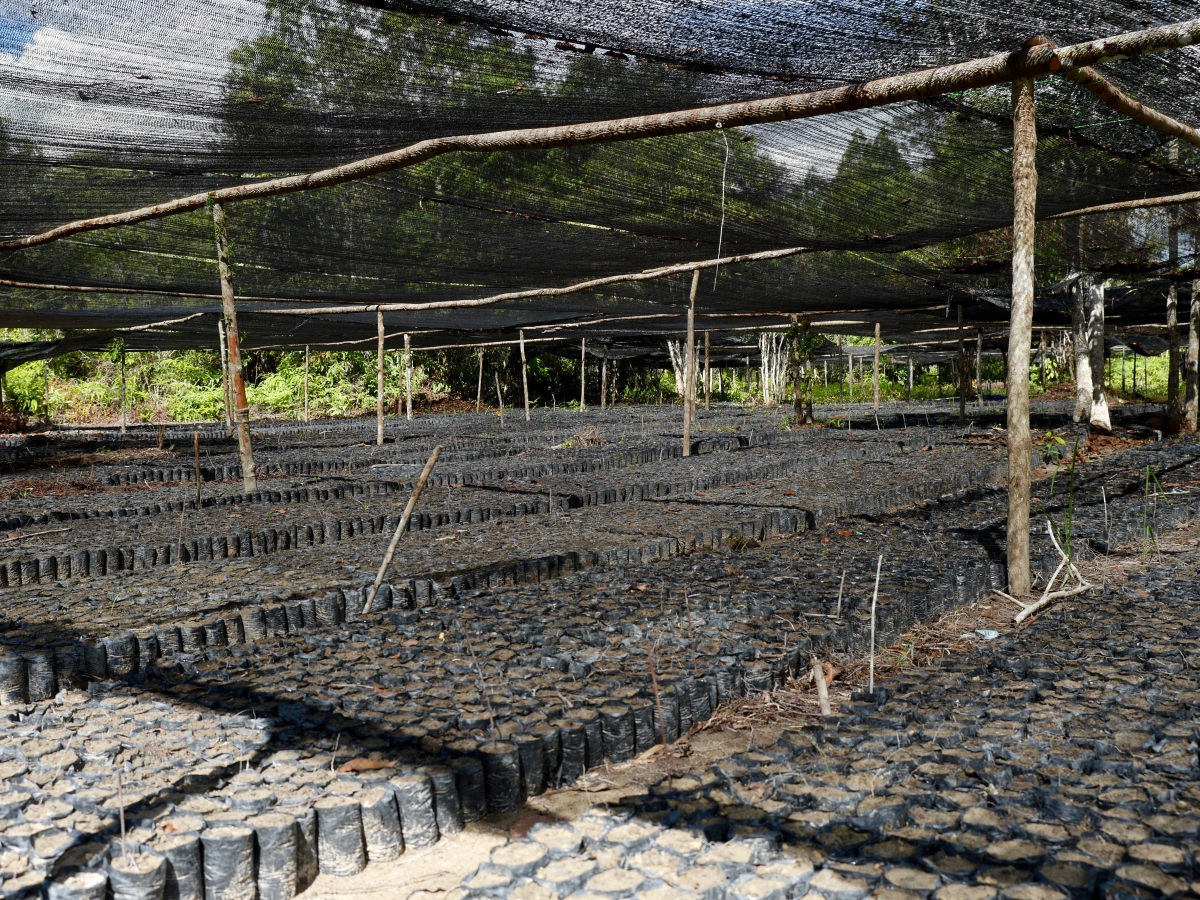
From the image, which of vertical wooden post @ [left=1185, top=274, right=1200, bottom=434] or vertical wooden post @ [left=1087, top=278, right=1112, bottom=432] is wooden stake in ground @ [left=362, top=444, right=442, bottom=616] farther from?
vertical wooden post @ [left=1185, top=274, right=1200, bottom=434]

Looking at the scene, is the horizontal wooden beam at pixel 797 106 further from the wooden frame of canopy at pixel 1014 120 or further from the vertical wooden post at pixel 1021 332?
the vertical wooden post at pixel 1021 332

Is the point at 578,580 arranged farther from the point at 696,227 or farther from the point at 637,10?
the point at 696,227

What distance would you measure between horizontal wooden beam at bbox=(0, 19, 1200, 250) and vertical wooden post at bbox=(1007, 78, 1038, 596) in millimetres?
172

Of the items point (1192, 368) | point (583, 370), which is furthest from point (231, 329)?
point (583, 370)

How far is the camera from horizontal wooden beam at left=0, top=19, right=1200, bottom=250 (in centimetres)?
354

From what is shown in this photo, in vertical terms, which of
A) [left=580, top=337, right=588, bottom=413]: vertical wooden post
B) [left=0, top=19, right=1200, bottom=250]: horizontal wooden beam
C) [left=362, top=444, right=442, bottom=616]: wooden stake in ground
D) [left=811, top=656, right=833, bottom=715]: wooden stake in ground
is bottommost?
[left=811, top=656, right=833, bottom=715]: wooden stake in ground

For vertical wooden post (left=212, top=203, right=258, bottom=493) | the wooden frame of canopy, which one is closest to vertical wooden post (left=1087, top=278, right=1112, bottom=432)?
the wooden frame of canopy

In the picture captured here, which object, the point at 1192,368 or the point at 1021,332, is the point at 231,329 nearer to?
the point at 1021,332

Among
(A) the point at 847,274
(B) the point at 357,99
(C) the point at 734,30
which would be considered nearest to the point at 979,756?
(C) the point at 734,30

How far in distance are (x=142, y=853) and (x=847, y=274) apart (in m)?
8.04

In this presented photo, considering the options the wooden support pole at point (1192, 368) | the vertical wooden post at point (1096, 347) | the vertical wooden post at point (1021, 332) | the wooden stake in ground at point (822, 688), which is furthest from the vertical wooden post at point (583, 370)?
the wooden stake in ground at point (822, 688)

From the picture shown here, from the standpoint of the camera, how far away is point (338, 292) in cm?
854

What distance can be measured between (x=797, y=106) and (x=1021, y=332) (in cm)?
133

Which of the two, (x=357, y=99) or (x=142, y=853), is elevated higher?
(x=357, y=99)
